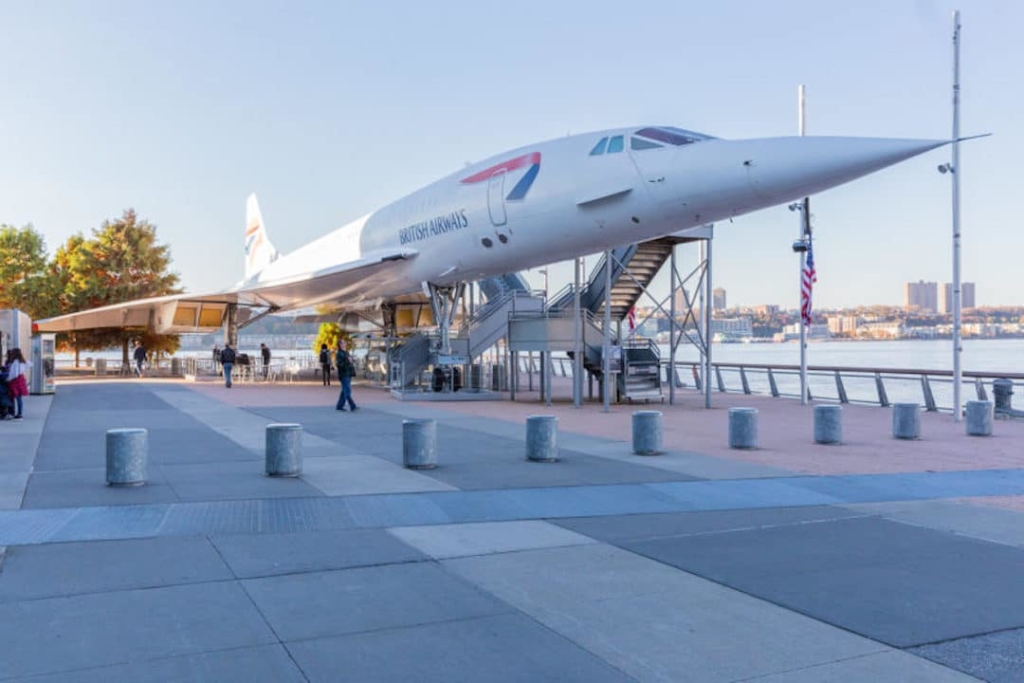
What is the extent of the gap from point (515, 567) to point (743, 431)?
6.97m

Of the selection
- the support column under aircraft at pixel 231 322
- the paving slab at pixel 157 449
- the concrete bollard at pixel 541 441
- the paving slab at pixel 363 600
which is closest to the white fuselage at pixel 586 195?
the concrete bollard at pixel 541 441

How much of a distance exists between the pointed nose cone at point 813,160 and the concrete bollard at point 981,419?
468cm

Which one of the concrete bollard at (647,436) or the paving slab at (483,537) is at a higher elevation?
the concrete bollard at (647,436)

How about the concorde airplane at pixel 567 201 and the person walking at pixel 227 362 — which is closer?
the concorde airplane at pixel 567 201

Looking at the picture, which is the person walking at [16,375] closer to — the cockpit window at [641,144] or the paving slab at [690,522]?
the cockpit window at [641,144]

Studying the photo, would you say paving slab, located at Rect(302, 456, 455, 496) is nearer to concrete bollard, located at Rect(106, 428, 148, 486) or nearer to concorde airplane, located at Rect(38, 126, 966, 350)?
concrete bollard, located at Rect(106, 428, 148, 486)

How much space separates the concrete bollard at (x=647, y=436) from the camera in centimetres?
1155

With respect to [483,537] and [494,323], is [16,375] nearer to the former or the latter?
[494,323]

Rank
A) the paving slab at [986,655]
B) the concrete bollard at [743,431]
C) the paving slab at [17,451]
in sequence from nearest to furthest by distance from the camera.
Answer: the paving slab at [986,655] < the paving slab at [17,451] < the concrete bollard at [743,431]

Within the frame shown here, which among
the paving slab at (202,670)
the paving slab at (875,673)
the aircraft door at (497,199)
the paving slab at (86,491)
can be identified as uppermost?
the aircraft door at (497,199)

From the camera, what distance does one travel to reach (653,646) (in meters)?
4.49

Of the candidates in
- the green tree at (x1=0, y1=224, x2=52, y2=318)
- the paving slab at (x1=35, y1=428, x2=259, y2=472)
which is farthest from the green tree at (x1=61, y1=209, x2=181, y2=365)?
the paving slab at (x1=35, y1=428, x2=259, y2=472)

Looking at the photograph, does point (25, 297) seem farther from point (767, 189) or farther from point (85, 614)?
point (85, 614)

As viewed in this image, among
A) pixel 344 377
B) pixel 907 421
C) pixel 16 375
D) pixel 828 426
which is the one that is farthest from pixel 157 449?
pixel 907 421
